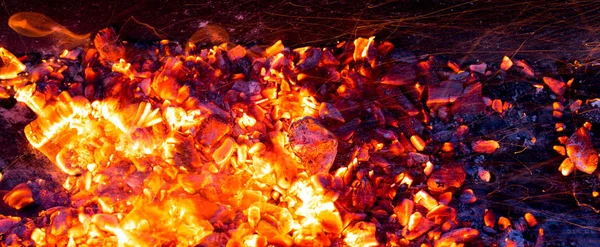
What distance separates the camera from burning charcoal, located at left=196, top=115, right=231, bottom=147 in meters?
1.94

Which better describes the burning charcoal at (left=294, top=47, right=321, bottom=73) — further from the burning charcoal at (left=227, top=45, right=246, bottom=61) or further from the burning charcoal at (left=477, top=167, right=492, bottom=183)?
the burning charcoal at (left=477, top=167, right=492, bottom=183)

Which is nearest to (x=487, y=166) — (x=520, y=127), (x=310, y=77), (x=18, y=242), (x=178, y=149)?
(x=520, y=127)

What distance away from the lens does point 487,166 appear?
79.4 inches

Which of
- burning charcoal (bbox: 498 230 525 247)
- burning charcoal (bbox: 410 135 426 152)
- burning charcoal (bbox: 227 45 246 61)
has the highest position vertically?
burning charcoal (bbox: 227 45 246 61)

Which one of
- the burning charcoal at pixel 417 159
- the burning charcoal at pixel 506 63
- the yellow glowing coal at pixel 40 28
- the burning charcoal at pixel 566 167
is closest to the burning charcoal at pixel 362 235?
the burning charcoal at pixel 417 159

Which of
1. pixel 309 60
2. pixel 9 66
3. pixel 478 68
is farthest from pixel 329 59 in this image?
pixel 9 66

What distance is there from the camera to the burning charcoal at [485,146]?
2041 millimetres

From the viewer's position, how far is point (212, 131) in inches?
76.4

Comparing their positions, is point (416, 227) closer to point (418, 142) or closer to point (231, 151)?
A: point (418, 142)

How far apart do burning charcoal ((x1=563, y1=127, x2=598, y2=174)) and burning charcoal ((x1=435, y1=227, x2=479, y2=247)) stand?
2.01 ft

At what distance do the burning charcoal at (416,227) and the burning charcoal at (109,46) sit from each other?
4.95ft

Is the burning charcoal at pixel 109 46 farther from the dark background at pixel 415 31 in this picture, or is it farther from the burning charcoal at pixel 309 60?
the burning charcoal at pixel 309 60

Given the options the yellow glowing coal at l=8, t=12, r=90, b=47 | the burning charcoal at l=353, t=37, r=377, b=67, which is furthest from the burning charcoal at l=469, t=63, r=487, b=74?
the yellow glowing coal at l=8, t=12, r=90, b=47

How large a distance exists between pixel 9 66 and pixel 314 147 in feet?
4.82
